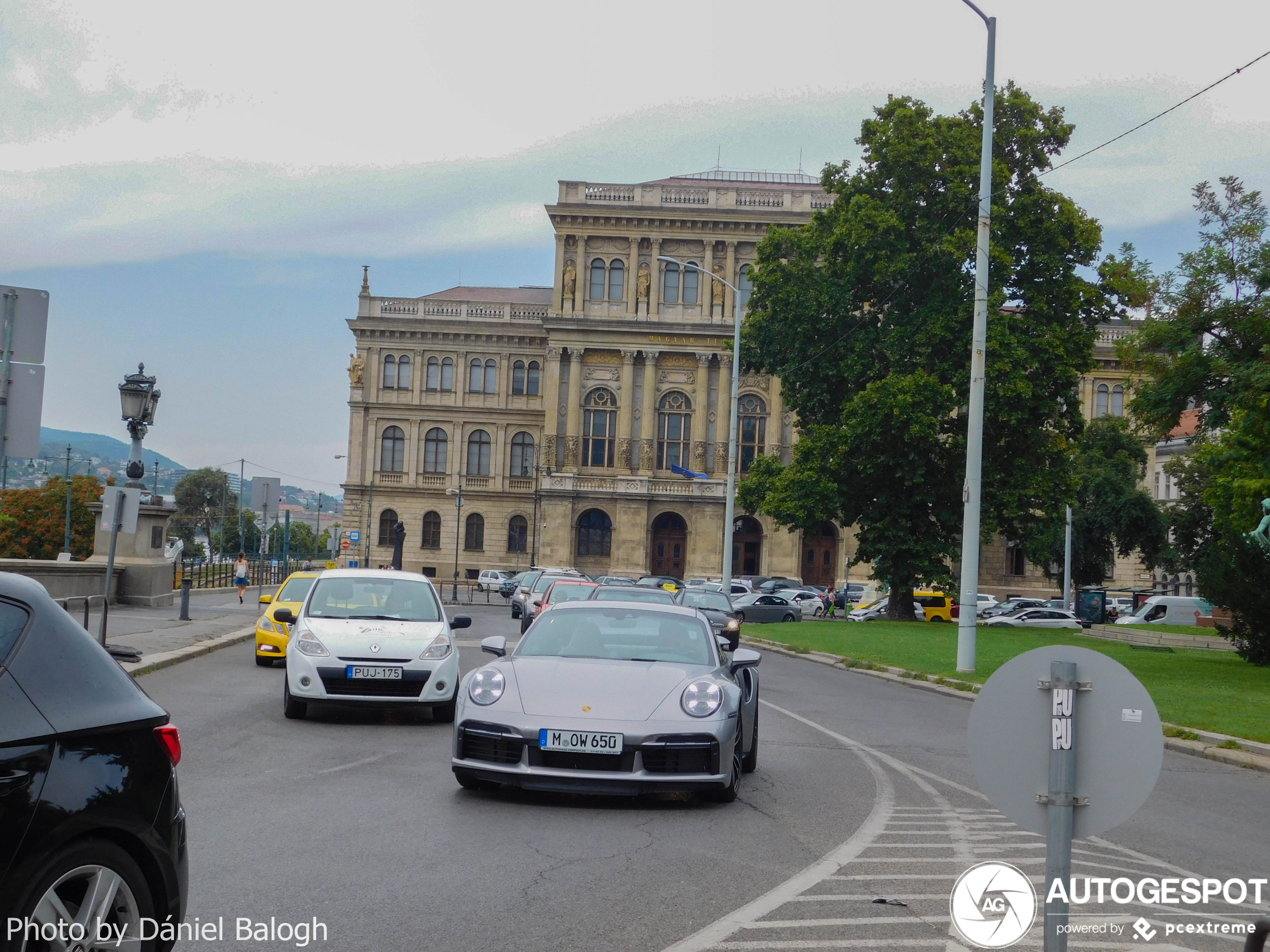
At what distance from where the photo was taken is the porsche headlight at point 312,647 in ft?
42.9

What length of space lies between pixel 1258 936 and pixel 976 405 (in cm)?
2060

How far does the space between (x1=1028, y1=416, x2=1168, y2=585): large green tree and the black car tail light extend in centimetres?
6504

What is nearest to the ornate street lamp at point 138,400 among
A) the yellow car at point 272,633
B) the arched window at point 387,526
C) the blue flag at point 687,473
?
the yellow car at point 272,633

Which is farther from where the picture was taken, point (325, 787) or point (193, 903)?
point (325, 787)

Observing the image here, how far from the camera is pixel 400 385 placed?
86312mm

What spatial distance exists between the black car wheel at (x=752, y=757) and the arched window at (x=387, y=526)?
75830 mm

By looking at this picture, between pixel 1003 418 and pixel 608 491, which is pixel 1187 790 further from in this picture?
pixel 608 491

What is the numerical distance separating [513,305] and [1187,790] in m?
78.4

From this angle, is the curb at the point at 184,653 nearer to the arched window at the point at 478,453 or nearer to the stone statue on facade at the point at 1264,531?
the stone statue on facade at the point at 1264,531

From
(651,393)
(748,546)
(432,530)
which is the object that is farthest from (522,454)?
(748,546)

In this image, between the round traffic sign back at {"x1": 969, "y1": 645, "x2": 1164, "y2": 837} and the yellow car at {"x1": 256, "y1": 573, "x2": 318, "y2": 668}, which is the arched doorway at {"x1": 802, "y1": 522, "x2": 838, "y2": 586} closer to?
the yellow car at {"x1": 256, "y1": 573, "x2": 318, "y2": 668}

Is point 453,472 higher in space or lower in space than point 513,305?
lower

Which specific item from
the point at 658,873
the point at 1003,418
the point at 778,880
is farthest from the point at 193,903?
the point at 1003,418

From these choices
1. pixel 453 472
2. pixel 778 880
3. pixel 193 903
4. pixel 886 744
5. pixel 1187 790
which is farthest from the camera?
pixel 453 472
